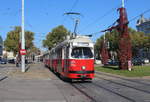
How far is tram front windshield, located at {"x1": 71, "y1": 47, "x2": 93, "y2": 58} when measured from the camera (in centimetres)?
2009

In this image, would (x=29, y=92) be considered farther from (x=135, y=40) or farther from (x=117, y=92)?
(x=135, y=40)

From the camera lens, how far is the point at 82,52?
20312 millimetres

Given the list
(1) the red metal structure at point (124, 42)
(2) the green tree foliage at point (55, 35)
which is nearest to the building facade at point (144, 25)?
(2) the green tree foliage at point (55, 35)

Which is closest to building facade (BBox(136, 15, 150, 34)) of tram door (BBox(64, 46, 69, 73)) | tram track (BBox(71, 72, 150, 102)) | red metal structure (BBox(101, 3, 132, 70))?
red metal structure (BBox(101, 3, 132, 70))

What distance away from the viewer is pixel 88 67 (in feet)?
65.8

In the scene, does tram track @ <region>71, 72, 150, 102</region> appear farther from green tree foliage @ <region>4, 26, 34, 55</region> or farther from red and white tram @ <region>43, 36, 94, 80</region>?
green tree foliage @ <region>4, 26, 34, 55</region>

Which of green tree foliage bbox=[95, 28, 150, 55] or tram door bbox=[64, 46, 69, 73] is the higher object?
green tree foliage bbox=[95, 28, 150, 55]

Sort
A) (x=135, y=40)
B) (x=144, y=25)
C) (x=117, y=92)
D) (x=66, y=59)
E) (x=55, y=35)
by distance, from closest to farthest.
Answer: (x=117, y=92), (x=66, y=59), (x=135, y=40), (x=55, y=35), (x=144, y=25)

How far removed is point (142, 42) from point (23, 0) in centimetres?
5048

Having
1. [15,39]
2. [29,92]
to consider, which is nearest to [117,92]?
Answer: [29,92]

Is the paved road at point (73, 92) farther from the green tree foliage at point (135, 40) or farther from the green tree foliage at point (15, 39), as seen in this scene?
the green tree foliage at point (15, 39)

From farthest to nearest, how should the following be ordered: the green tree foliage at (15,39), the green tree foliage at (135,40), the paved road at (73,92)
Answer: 1. the green tree foliage at (15,39)
2. the green tree foliage at (135,40)
3. the paved road at (73,92)

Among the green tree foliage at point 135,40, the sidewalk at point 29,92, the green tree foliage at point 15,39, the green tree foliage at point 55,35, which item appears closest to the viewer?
the sidewalk at point 29,92

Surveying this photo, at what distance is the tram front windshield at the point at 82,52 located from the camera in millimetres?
20094
